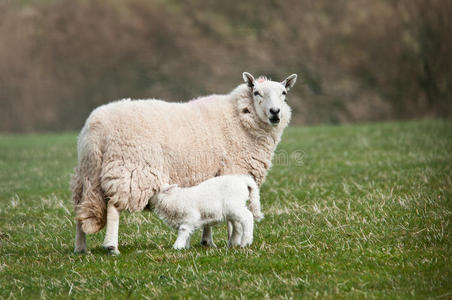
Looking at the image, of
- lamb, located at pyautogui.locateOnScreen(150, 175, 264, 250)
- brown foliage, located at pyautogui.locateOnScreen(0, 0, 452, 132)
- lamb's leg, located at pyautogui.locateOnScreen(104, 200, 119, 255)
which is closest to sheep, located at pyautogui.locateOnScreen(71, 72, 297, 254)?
lamb's leg, located at pyautogui.locateOnScreen(104, 200, 119, 255)

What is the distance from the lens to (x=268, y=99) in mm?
7035

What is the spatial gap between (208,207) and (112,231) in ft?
3.13

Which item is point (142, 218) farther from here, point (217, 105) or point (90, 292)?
point (90, 292)

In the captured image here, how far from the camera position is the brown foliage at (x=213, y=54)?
1117 inches

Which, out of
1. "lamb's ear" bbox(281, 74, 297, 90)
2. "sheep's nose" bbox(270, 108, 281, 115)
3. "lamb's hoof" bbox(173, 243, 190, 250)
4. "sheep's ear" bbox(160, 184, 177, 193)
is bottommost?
"lamb's hoof" bbox(173, 243, 190, 250)

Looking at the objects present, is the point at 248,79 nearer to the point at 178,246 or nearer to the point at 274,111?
the point at 274,111

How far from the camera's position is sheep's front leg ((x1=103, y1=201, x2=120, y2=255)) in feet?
19.5

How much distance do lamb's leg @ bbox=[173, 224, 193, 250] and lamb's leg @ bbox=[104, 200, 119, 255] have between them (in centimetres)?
58

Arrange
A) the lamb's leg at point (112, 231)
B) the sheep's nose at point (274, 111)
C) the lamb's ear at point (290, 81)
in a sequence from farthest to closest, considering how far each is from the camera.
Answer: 1. the lamb's ear at point (290, 81)
2. the sheep's nose at point (274, 111)
3. the lamb's leg at point (112, 231)

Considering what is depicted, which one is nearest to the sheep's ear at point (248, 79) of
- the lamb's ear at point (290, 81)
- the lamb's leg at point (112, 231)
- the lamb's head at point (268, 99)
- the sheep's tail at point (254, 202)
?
the lamb's head at point (268, 99)

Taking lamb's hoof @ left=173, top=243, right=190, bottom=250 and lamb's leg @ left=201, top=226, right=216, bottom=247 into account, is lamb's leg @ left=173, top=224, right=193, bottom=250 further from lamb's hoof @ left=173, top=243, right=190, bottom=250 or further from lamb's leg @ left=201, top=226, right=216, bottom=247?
lamb's leg @ left=201, top=226, right=216, bottom=247

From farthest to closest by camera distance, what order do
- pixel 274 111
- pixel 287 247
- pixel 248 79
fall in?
pixel 248 79
pixel 274 111
pixel 287 247

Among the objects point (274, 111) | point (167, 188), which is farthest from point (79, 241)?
point (274, 111)

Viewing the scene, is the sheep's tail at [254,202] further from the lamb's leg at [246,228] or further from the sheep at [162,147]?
the sheep at [162,147]
